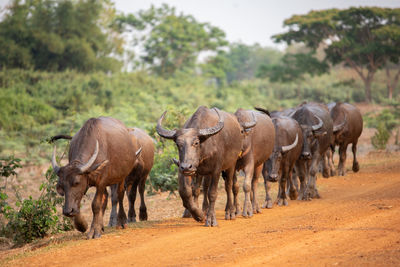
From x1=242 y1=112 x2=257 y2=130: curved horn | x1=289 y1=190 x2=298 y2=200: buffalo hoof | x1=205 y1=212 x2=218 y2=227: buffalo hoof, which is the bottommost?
x1=289 y1=190 x2=298 y2=200: buffalo hoof

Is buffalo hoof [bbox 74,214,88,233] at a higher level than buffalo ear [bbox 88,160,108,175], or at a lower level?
lower

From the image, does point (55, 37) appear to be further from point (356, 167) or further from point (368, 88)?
point (356, 167)

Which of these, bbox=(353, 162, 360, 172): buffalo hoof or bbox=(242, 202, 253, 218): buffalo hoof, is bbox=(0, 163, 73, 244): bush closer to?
bbox=(242, 202, 253, 218): buffalo hoof

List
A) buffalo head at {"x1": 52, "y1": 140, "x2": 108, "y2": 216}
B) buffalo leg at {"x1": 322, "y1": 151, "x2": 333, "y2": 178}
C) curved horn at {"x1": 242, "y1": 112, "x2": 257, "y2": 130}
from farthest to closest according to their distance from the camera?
buffalo leg at {"x1": 322, "y1": 151, "x2": 333, "y2": 178} → curved horn at {"x1": 242, "y1": 112, "x2": 257, "y2": 130} → buffalo head at {"x1": 52, "y1": 140, "x2": 108, "y2": 216}

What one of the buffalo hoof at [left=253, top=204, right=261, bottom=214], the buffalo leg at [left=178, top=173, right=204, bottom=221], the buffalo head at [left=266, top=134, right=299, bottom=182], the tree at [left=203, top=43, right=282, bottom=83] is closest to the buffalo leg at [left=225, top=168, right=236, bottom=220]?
the buffalo hoof at [left=253, top=204, right=261, bottom=214]

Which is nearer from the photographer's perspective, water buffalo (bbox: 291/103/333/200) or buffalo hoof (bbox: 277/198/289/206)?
buffalo hoof (bbox: 277/198/289/206)

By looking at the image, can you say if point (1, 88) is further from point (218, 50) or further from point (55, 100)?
point (218, 50)

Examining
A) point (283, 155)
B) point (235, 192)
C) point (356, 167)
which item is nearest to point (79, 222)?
point (235, 192)

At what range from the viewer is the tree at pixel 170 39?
47.9 m

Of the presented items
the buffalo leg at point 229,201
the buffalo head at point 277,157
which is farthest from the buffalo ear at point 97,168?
the buffalo head at point 277,157

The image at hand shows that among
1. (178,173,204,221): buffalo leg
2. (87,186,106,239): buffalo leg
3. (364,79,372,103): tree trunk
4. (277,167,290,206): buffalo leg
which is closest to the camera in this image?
(87,186,106,239): buffalo leg

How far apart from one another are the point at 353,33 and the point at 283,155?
2791cm

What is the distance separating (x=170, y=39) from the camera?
48.9 metres

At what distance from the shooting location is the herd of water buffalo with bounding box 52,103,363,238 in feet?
28.6
